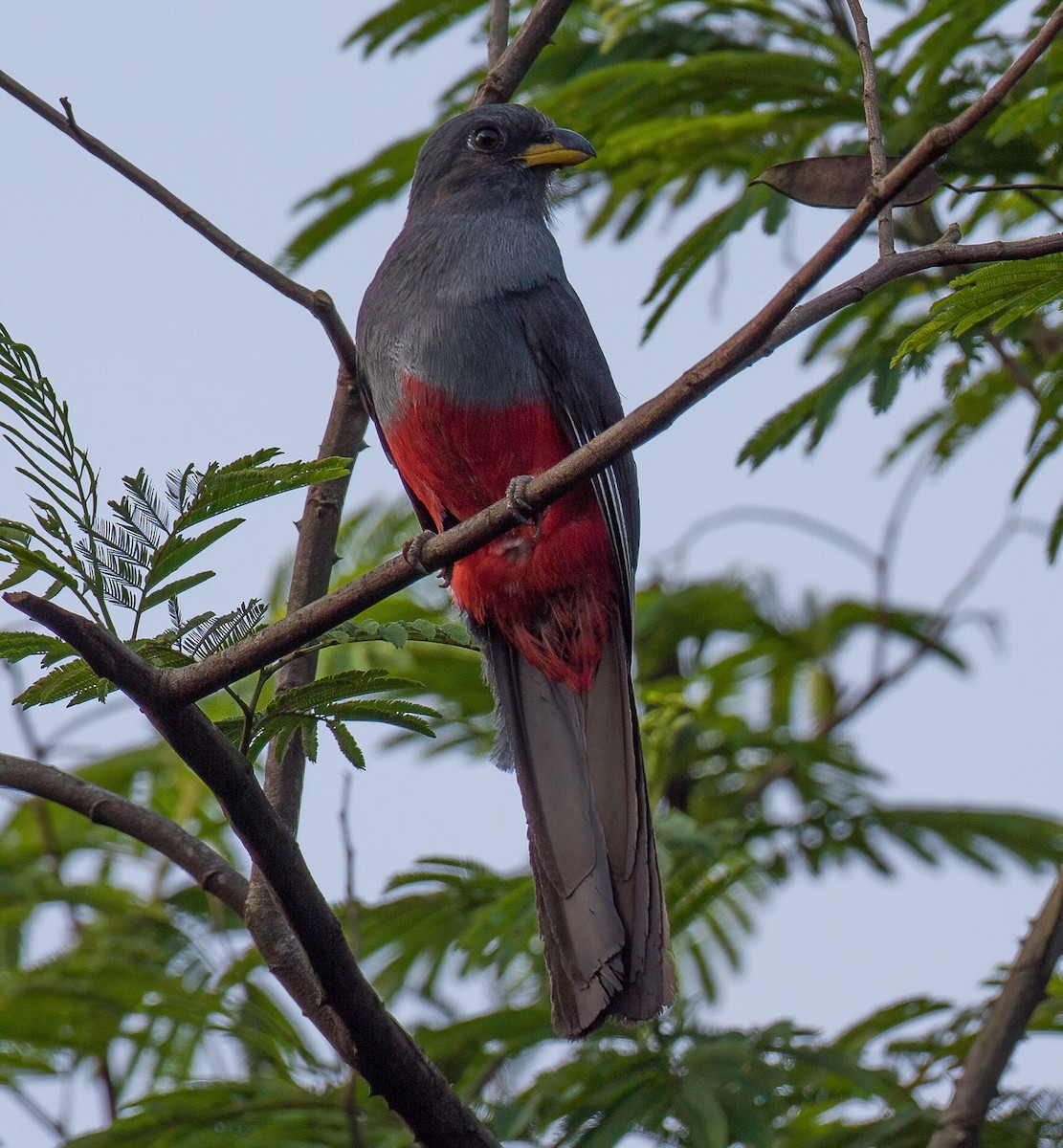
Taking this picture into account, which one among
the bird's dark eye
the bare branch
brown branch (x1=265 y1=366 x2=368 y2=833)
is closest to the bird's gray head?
the bird's dark eye

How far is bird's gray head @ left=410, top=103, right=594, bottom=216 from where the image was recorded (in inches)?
178

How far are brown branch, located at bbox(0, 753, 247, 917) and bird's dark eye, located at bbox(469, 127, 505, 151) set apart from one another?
7.97 feet

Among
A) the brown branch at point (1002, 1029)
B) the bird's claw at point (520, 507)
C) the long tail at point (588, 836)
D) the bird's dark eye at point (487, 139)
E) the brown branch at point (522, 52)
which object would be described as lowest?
the brown branch at point (1002, 1029)

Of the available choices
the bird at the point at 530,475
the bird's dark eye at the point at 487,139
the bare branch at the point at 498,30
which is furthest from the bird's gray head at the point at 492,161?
the bare branch at the point at 498,30

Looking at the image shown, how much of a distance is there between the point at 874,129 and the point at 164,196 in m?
1.53

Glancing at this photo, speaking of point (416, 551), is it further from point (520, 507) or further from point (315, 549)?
point (315, 549)

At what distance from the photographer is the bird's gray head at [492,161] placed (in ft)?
14.9

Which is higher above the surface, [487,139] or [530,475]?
[487,139]

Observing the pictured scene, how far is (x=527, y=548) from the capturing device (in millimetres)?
4043

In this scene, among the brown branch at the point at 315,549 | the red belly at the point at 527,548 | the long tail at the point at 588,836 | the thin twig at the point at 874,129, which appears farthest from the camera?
the red belly at the point at 527,548

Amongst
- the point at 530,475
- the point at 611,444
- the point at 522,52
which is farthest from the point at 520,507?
Answer: the point at 522,52

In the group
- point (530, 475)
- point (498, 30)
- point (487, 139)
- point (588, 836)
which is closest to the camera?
point (588, 836)

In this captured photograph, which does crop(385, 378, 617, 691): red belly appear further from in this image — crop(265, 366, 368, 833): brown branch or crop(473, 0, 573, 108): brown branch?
crop(473, 0, 573, 108): brown branch

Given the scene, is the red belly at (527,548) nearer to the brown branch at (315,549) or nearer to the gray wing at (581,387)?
the gray wing at (581,387)
